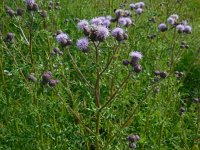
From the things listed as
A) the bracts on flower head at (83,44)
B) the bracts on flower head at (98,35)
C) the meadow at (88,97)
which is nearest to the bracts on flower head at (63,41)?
the meadow at (88,97)

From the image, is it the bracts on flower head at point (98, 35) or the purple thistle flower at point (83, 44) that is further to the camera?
the purple thistle flower at point (83, 44)

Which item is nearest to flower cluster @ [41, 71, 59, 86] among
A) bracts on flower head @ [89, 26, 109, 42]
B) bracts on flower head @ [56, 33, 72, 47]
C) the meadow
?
the meadow

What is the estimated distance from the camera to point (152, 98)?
346cm

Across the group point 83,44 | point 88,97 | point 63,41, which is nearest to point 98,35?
point 83,44

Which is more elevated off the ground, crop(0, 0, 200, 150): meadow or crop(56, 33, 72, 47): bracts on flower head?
crop(56, 33, 72, 47): bracts on flower head

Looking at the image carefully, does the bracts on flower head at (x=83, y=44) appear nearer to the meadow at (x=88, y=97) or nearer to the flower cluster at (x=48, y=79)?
the meadow at (x=88, y=97)

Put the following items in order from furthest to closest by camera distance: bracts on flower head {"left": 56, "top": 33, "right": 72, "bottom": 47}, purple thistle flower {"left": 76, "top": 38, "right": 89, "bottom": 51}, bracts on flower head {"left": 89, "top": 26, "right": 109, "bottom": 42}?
1. bracts on flower head {"left": 56, "top": 33, "right": 72, "bottom": 47}
2. purple thistle flower {"left": 76, "top": 38, "right": 89, "bottom": 51}
3. bracts on flower head {"left": 89, "top": 26, "right": 109, "bottom": 42}

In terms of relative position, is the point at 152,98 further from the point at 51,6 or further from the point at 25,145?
the point at 51,6

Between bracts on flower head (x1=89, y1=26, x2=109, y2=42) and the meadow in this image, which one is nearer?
bracts on flower head (x1=89, y1=26, x2=109, y2=42)

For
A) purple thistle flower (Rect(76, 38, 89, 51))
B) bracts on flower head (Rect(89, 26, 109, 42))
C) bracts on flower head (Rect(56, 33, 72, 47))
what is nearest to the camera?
bracts on flower head (Rect(89, 26, 109, 42))

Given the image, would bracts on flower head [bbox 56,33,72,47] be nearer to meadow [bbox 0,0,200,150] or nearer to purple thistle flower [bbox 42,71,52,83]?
meadow [bbox 0,0,200,150]

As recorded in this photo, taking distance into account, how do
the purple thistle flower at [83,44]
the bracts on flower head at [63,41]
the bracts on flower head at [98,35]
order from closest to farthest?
the bracts on flower head at [98,35] → the purple thistle flower at [83,44] → the bracts on flower head at [63,41]

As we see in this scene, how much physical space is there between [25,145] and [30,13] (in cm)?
106

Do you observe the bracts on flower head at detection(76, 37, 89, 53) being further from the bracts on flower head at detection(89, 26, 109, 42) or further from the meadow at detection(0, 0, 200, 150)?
the bracts on flower head at detection(89, 26, 109, 42)
